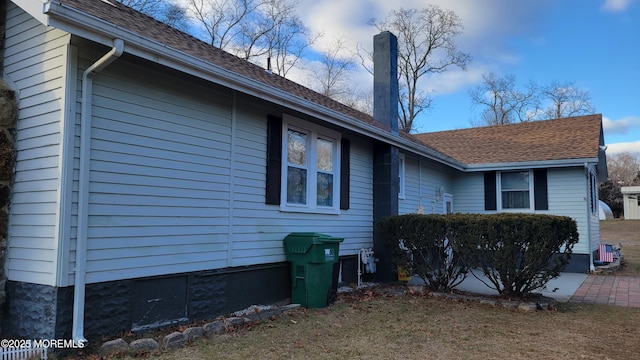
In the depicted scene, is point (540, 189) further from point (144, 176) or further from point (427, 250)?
point (144, 176)

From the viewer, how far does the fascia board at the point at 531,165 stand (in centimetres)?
1173

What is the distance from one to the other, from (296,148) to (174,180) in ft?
8.56

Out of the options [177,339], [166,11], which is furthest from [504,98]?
[177,339]

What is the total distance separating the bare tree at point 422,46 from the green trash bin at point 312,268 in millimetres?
23903

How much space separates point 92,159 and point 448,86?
2862cm

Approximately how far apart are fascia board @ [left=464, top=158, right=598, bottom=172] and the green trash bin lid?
8.02 meters

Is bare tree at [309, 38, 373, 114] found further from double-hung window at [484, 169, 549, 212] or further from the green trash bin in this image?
the green trash bin

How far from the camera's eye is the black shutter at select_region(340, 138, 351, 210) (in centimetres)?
841

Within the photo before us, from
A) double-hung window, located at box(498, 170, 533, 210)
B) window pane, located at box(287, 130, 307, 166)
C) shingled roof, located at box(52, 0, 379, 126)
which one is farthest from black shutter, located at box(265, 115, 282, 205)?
double-hung window, located at box(498, 170, 533, 210)

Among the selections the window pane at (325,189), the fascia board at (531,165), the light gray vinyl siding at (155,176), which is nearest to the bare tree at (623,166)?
the fascia board at (531,165)

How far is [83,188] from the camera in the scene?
434 cm

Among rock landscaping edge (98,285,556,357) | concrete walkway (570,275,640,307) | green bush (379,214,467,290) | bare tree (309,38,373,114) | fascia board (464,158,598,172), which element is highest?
bare tree (309,38,373,114)

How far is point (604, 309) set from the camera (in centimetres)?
691

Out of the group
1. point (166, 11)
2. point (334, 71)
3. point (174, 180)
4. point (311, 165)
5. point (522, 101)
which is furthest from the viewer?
point (522, 101)
